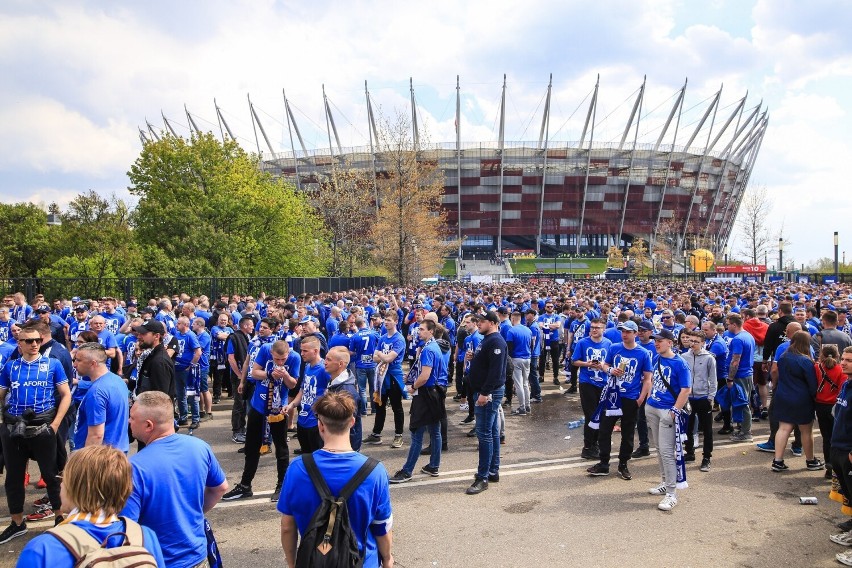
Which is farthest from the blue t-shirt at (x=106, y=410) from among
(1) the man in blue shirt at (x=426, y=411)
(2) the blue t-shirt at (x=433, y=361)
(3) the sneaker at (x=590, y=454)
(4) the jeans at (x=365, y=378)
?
(3) the sneaker at (x=590, y=454)

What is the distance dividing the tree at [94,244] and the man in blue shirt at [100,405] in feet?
52.1

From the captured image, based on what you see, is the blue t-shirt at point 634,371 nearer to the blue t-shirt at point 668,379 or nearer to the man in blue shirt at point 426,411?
the blue t-shirt at point 668,379

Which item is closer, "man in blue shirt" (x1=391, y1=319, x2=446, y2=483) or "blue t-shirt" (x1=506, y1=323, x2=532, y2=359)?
"man in blue shirt" (x1=391, y1=319, x2=446, y2=483)

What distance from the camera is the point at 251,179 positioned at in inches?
1195

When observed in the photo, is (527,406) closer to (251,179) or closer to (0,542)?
(0,542)

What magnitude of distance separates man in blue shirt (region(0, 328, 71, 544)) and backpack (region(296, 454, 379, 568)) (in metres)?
4.06

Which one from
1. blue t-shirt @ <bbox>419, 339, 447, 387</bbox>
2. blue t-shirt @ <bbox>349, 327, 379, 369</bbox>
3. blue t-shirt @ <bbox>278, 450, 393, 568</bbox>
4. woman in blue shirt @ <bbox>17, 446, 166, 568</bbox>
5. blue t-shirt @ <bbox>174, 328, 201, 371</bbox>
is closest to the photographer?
woman in blue shirt @ <bbox>17, 446, 166, 568</bbox>

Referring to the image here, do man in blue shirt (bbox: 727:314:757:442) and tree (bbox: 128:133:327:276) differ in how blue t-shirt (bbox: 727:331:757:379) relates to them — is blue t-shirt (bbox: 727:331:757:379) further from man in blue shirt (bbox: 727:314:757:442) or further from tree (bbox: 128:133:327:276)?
tree (bbox: 128:133:327:276)

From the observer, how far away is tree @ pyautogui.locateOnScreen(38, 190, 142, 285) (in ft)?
76.1

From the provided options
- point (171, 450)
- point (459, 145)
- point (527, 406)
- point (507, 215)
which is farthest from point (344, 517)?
point (507, 215)

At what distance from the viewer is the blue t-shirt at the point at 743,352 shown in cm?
848

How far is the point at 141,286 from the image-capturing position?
19.6 m

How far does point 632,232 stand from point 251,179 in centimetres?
7603

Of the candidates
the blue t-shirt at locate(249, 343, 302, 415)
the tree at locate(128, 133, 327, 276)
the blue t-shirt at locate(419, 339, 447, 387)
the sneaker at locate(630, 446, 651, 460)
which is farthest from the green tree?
the sneaker at locate(630, 446, 651, 460)
